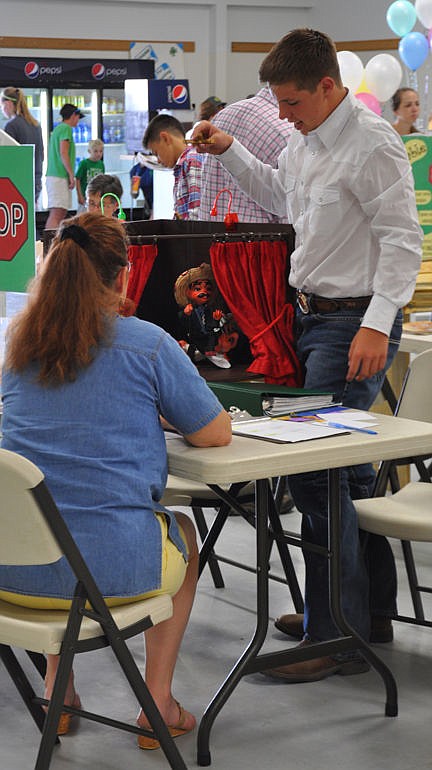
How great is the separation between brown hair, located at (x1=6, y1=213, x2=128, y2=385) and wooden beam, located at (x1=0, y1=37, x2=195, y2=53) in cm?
1289

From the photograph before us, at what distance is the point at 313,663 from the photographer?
289cm

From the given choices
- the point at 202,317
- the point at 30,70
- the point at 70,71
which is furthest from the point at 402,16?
the point at 202,317

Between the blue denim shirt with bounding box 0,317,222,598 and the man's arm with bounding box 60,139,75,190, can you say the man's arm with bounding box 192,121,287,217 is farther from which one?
the man's arm with bounding box 60,139,75,190

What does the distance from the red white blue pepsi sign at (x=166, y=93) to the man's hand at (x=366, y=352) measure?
9335 millimetres

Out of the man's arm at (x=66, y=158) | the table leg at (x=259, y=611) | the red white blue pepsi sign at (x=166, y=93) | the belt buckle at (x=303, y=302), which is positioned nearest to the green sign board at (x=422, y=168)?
the belt buckle at (x=303, y=302)

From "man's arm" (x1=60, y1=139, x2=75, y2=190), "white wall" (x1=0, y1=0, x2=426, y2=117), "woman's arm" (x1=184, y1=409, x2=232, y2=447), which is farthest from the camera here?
"white wall" (x1=0, y1=0, x2=426, y2=117)

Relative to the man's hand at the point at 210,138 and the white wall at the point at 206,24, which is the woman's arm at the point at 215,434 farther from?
the white wall at the point at 206,24

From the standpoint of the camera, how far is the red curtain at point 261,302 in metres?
3.32

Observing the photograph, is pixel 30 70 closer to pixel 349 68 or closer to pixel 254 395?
pixel 349 68

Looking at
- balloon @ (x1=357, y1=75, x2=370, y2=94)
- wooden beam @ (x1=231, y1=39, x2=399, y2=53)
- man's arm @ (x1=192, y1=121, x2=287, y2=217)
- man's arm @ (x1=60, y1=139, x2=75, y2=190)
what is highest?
→ wooden beam @ (x1=231, y1=39, x2=399, y2=53)

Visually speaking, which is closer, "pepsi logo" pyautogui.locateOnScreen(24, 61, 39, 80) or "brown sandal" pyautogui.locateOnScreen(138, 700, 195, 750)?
"brown sandal" pyautogui.locateOnScreen(138, 700, 195, 750)

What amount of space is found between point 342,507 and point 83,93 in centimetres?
1222

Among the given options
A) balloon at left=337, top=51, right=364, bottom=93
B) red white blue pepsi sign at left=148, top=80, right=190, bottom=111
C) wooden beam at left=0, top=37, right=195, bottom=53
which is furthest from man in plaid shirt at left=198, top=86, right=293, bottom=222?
wooden beam at left=0, top=37, right=195, bottom=53

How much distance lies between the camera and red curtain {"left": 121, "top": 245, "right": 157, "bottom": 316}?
3.38m
